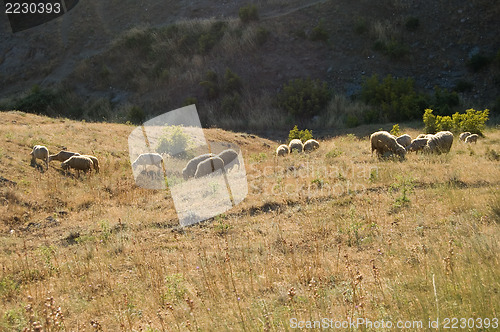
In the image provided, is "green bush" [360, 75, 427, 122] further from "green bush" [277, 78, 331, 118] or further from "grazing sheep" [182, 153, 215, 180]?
"grazing sheep" [182, 153, 215, 180]

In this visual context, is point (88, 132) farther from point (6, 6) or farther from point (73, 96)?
point (6, 6)

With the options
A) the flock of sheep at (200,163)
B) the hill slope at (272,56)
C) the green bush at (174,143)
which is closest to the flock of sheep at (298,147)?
the flock of sheep at (200,163)

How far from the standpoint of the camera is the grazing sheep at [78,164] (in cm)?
1294

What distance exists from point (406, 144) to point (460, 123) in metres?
4.39

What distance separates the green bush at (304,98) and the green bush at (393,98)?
2369 millimetres

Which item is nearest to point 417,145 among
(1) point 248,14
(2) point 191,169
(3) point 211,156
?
(3) point 211,156

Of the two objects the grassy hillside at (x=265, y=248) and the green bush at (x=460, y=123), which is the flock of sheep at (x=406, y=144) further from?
the green bush at (x=460, y=123)

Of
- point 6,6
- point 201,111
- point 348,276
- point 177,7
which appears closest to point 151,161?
point 348,276

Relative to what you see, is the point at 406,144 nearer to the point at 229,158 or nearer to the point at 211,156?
the point at 229,158

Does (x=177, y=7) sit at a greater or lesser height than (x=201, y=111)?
greater

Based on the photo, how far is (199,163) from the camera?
43.3 ft

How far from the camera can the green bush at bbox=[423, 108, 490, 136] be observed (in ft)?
53.6

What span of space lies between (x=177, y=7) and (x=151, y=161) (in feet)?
98.2

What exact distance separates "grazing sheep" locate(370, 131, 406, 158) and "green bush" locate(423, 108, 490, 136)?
4627 millimetres
